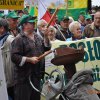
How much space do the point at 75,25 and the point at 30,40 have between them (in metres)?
1.79

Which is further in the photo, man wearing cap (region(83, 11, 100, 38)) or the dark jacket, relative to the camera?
man wearing cap (region(83, 11, 100, 38))

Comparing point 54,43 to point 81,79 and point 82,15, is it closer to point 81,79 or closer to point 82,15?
point 81,79

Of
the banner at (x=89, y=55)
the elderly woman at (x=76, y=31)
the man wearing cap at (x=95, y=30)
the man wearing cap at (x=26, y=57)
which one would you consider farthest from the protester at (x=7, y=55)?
the man wearing cap at (x=95, y=30)

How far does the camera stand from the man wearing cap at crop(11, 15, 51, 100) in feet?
26.5

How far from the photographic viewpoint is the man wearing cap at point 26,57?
8.08 metres

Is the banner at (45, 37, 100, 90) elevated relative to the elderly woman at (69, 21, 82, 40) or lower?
lower

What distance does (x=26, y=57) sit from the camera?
8.01 meters

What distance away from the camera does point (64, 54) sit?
7.35m

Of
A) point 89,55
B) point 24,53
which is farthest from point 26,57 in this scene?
point 89,55

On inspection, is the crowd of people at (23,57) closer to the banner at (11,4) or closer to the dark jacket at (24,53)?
the dark jacket at (24,53)

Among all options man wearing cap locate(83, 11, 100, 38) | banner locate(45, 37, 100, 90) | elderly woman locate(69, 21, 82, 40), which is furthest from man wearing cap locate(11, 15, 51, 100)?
man wearing cap locate(83, 11, 100, 38)

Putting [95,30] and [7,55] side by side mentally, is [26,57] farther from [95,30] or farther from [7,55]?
[95,30]

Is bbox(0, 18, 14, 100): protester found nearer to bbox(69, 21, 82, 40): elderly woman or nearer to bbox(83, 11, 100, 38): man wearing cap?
bbox(69, 21, 82, 40): elderly woman

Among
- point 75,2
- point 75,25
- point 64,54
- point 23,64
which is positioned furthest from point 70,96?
point 75,2
